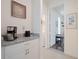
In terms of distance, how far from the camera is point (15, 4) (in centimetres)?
264

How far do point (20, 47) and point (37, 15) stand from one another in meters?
1.58

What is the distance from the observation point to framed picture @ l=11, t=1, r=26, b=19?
2553 millimetres

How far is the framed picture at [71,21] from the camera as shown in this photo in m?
4.00

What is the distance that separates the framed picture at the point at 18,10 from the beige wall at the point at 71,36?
211 cm

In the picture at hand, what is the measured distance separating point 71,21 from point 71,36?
63cm

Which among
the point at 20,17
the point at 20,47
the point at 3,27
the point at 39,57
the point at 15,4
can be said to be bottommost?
the point at 39,57

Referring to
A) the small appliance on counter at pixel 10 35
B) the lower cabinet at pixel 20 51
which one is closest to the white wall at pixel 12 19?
the small appliance on counter at pixel 10 35

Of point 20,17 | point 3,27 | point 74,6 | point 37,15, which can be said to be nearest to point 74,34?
point 74,6

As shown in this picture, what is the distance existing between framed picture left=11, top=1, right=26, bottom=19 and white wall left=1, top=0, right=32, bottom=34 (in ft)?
0.36

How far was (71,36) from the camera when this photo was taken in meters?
4.12

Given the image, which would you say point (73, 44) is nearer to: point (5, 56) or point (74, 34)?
point (74, 34)

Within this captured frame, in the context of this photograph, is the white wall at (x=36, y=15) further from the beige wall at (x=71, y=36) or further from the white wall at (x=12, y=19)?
the beige wall at (x=71, y=36)

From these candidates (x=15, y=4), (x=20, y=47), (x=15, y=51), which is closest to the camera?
(x=15, y=51)

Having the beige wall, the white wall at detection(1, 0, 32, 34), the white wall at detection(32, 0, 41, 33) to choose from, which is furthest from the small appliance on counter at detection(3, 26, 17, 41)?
the beige wall
